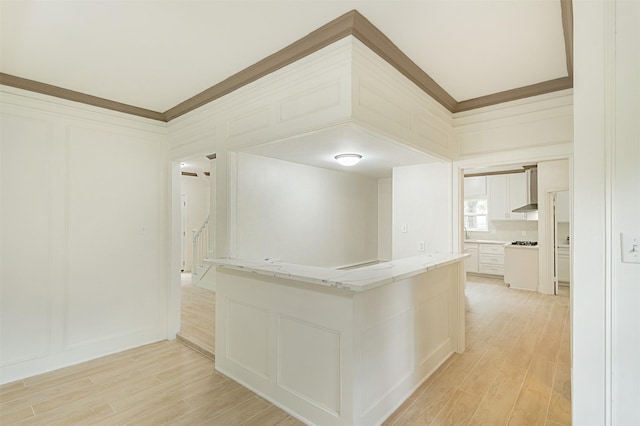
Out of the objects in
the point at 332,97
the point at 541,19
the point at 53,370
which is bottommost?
the point at 53,370

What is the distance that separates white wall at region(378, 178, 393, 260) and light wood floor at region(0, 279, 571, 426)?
2467 millimetres

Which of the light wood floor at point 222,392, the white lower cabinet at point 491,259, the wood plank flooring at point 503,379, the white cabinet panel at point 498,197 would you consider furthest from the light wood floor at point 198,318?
the white cabinet panel at point 498,197

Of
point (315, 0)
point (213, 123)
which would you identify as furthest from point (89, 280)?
point (315, 0)

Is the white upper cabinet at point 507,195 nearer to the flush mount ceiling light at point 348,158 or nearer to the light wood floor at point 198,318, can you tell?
the flush mount ceiling light at point 348,158

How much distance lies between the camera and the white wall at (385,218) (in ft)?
19.2

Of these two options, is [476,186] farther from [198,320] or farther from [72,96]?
[72,96]

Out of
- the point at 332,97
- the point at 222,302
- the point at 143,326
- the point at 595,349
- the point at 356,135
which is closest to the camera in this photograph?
the point at 595,349

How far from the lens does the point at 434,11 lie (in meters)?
1.85

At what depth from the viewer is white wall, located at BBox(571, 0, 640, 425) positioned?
1245 millimetres

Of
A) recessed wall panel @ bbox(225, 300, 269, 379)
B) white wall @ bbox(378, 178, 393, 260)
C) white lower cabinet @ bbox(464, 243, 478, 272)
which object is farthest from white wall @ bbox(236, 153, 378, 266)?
white lower cabinet @ bbox(464, 243, 478, 272)

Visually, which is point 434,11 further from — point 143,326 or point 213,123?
point 143,326

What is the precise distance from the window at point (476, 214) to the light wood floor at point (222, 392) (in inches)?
203

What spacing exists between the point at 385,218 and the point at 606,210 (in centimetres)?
464

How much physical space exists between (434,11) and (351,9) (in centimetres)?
50
